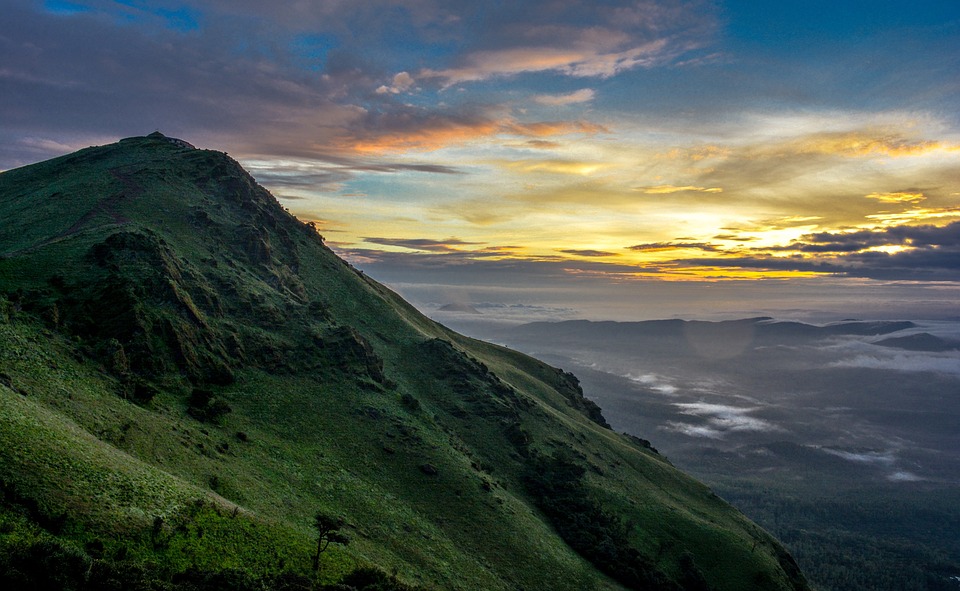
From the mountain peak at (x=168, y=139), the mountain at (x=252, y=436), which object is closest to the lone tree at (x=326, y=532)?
the mountain at (x=252, y=436)

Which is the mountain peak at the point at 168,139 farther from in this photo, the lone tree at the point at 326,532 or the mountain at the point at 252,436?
the lone tree at the point at 326,532

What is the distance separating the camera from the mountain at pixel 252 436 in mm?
39938

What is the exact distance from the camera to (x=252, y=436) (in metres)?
75.5

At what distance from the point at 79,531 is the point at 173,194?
12145 centimetres

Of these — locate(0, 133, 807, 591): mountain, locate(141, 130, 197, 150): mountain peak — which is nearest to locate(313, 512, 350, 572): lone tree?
locate(0, 133, 807, 591): mountain

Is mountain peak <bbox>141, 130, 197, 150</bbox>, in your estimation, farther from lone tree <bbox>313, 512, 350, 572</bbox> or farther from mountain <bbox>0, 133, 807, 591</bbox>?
lone tree <bbox>313, 512, 350, 572</bbox>

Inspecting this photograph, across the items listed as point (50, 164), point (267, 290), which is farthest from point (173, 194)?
point (50, 164)

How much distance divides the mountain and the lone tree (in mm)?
499

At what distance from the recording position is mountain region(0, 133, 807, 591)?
39938mm

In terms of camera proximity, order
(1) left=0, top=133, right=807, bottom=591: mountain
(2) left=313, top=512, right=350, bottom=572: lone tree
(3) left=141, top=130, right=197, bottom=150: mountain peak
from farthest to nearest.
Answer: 1. (3) left=141, top=130, right=197, bottom=150: mountain peak
2. (2) left=313, top=512, right=350, bottom=572: lone tree
3. (1) left=0, top=133, right=807, bottom=591: mountain

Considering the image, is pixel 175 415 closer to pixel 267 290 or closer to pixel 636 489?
pixel 267 290

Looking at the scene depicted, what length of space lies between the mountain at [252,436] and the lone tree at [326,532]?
0.50m

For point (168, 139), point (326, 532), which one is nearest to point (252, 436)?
point (326, 532)

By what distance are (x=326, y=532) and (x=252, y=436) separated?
2637cm
